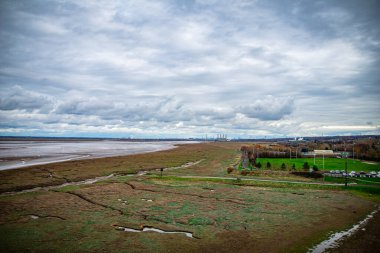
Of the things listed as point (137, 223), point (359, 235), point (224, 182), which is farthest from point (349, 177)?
point (137, 223)

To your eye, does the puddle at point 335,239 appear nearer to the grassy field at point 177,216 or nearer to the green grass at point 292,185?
the grassy field at point 177,216

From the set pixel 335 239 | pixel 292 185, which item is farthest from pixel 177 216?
pixel 292 185

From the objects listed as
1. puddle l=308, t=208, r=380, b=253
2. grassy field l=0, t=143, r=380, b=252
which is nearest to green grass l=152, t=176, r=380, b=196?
grassy field l=0, t=143, r=380, b=252

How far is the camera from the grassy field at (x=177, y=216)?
18.6 meters

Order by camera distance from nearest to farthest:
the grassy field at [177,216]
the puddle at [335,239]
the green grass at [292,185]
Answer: the puddle at [335,239] → the grassy field at [177,216] → the green grass at [292,185]

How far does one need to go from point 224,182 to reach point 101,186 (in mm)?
20499

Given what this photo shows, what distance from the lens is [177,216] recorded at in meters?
25.3

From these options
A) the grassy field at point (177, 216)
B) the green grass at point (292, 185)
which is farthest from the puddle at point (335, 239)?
the green grass at point (292, 185)

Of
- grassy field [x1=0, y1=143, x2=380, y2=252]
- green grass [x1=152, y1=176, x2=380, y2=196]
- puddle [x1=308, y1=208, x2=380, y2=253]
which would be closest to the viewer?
puddle [x1=308, y1=208, x2=380, y2=253]

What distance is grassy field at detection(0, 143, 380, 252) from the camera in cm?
1864

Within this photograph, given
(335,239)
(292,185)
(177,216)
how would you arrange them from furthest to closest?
(292,185) → (177,216) → (335,239)

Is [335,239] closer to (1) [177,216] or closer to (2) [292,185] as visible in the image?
(1) [177,216]

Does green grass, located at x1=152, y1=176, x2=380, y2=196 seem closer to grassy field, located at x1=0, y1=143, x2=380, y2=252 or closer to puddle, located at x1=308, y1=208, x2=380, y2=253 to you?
grassy field, located at x1=0, y1=143, x2=380, y2=252

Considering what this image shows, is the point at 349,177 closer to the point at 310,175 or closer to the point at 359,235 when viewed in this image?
the point at 310,175
